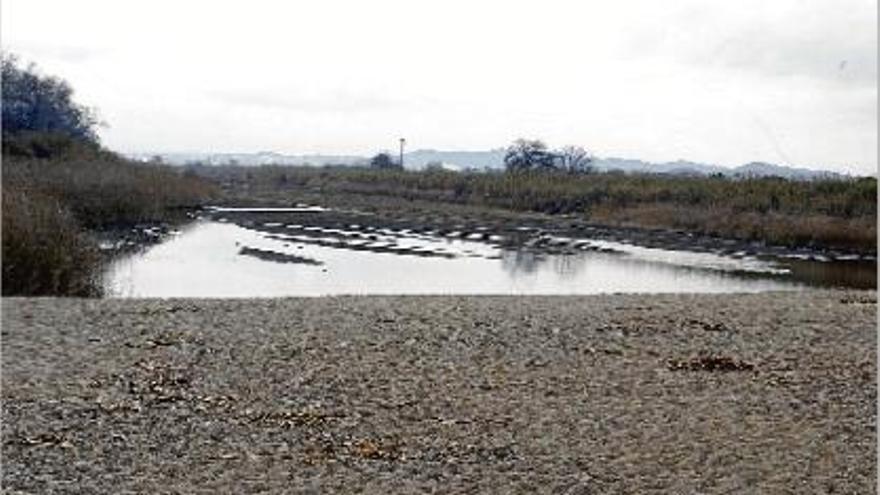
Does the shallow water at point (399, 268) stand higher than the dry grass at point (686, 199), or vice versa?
the dry grass at point (686, 199)

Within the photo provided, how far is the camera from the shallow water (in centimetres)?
2352

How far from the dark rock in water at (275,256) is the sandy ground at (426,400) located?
522 inches

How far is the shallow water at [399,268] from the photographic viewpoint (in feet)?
77.2

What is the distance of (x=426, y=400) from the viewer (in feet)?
30.9

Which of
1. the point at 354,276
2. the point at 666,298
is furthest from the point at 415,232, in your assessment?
the point at 666,298

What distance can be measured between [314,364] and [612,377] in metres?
2.84

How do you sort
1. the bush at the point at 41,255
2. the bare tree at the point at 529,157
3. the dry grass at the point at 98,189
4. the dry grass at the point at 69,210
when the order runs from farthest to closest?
the bare tree at the point at 529,157 < the dry grass at the point at 98,189 < the dry grass at the point at 69,210 < the bush at the point at 41,255

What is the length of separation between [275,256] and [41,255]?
12070mm

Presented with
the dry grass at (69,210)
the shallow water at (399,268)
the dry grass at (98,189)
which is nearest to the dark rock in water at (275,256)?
the shallow water at (399,268)

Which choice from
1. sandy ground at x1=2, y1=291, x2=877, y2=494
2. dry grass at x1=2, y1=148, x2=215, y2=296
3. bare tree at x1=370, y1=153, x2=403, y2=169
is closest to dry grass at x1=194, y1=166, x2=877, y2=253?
dry grass at x1=2, y1=148, x2=215, y2=296

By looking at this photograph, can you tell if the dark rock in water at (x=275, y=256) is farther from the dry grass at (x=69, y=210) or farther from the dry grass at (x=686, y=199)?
the dry grass at (x=686, y=199)

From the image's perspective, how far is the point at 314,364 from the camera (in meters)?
10.9

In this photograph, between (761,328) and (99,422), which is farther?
(761,328)

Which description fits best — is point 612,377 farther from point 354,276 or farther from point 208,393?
point 354,276
